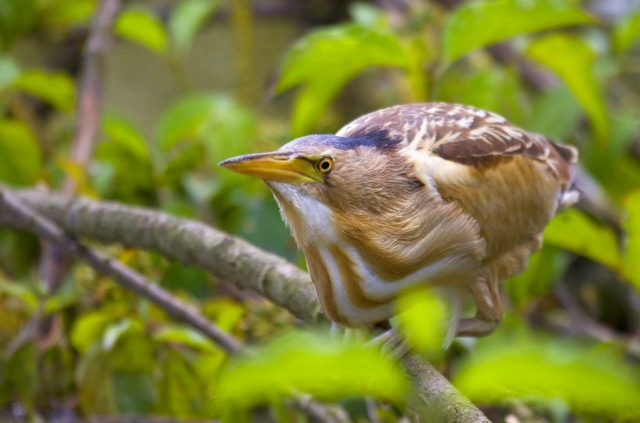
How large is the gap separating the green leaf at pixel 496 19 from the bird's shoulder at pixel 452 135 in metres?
0.30

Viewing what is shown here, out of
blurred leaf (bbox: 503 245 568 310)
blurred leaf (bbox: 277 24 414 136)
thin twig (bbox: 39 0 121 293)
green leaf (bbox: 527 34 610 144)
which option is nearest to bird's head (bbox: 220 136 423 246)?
blurred leaf (bbox: 277 24 414 136)

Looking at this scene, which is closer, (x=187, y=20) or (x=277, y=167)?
(x=277, y=167)

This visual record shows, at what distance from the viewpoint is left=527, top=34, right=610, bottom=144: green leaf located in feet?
6.17

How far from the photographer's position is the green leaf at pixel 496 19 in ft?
5.23

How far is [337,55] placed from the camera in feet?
5.49

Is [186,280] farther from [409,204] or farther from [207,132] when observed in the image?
[409,204]

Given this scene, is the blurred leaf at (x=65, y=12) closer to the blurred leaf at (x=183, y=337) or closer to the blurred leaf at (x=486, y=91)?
the blurred leaf at (x=486, y=91)

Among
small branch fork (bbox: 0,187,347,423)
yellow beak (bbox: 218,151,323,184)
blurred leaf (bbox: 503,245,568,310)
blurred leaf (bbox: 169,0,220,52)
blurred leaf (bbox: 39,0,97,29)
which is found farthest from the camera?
blurred leaf (bbox: 39,0,97,29)

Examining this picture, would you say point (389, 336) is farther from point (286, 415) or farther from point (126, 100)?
point (126, 100)

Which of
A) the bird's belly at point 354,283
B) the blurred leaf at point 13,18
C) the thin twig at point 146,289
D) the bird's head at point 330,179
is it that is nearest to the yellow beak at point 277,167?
the bird's head at point 330,179

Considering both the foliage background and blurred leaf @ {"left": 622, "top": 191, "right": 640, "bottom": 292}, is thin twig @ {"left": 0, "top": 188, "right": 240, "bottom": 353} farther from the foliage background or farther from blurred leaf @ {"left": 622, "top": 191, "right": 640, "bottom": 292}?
blurred leaf @ {"left": 622, "top": 191, "right": 640, "bottom": 292}

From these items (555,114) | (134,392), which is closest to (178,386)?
(134,392)

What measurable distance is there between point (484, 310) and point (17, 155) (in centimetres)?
132

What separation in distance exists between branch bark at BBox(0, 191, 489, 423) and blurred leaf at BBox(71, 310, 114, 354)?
0.14m
